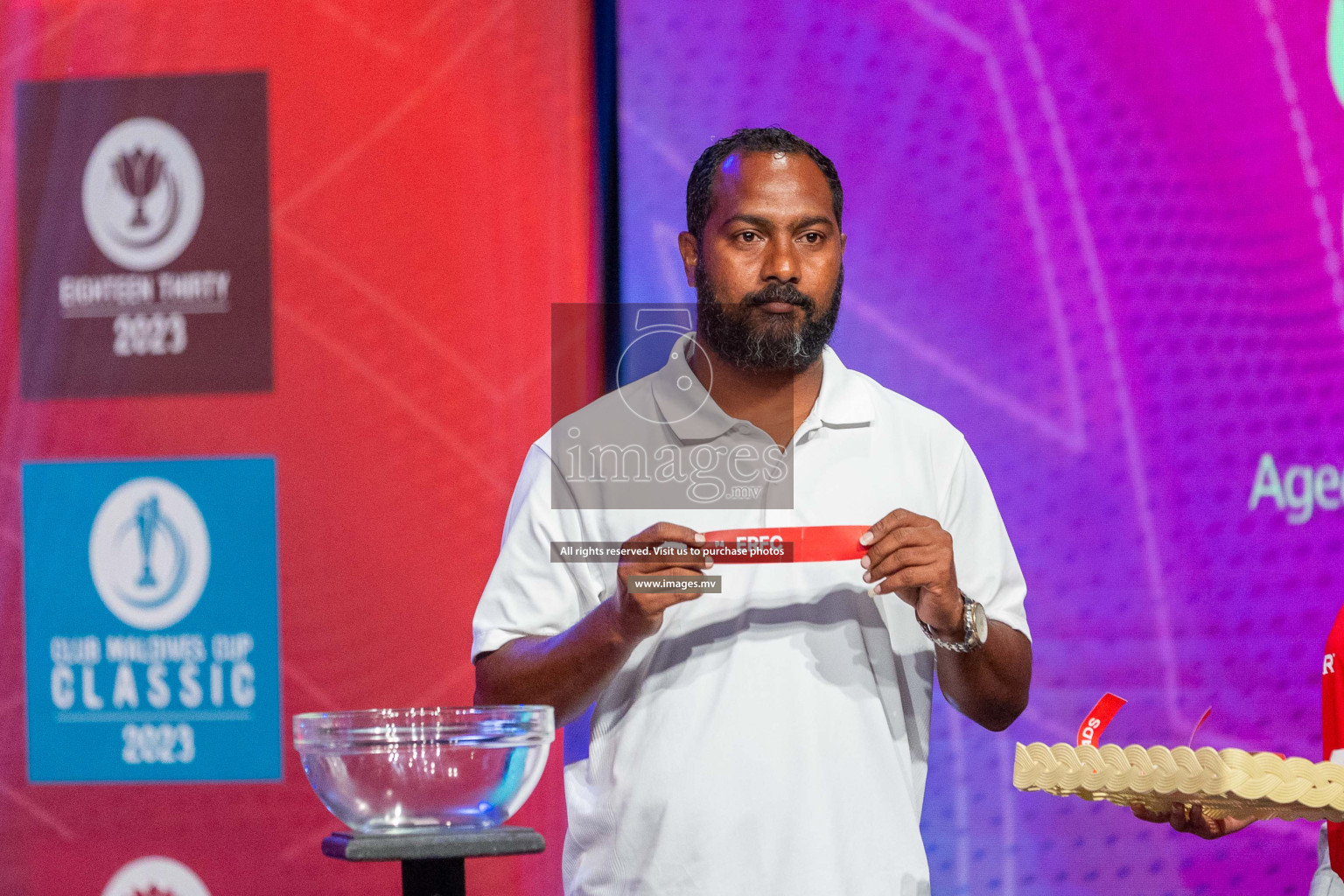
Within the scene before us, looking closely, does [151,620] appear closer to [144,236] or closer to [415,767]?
[144,236]

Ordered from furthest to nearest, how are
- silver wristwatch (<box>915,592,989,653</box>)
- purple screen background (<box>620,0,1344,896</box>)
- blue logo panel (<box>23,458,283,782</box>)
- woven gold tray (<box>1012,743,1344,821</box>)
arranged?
blue logo panel (<box>23,458,283,782</box>)
purple screen background (<box>620,0,1344,896</box>)
silver wristwatch (<box>915,592,989,653</box>)
woven gold tray (<box>1012,743,1344,821</box>)

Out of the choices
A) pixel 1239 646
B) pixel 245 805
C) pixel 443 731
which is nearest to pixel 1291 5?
pixel 1239 646

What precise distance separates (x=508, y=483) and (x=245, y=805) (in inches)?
32.1

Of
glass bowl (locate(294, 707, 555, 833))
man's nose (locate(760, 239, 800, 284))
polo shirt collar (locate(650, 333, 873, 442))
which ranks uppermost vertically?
man's nose (locate(760, 239, 800, 284))

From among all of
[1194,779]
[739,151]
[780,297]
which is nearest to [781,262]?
[780,297]

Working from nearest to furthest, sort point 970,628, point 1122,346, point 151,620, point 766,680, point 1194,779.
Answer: point 1194,779 → point 970,628 → point 766,680 → point 1122,346 → point 151,620

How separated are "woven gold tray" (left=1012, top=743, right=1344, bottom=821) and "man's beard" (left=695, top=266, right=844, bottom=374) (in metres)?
0.59

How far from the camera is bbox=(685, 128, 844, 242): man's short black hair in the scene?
1.78m

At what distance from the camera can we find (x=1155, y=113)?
2.30 metres

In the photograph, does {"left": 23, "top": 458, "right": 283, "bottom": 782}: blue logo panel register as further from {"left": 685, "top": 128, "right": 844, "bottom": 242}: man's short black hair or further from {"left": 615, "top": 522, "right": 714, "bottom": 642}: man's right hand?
{"left": 615, "top": 522, "right": 714, "bottom": 642}: man's right hand

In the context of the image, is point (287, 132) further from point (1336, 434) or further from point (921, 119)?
point (1336, 434)

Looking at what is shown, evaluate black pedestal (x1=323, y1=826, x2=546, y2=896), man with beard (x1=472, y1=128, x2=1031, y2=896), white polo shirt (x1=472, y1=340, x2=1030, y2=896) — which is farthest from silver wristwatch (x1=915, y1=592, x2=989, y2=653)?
black pedestal (x1=323, y1=826, x2=546, y2=896)

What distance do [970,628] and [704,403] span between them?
46cm

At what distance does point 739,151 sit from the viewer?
178cm
